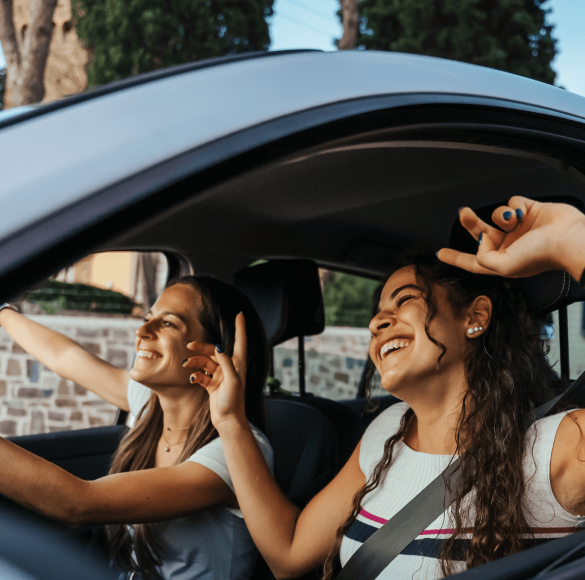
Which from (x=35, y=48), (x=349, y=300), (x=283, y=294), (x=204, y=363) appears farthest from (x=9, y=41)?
(x=204, y=363)

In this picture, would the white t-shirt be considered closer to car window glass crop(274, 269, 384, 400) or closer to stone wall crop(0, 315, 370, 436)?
car window glass crop(274, 269, 384, 400)

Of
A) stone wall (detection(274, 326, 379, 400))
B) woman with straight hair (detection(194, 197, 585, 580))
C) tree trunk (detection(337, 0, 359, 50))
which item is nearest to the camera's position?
woman with straight hair (detection(194, 197, 585, 580))

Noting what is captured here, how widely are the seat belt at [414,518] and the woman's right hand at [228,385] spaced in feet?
1.38

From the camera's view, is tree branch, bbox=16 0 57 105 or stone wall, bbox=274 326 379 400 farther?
tree branch, bbox=16 0 57 105

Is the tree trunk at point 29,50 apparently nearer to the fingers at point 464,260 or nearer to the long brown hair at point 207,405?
the long brown hair at point 207,405

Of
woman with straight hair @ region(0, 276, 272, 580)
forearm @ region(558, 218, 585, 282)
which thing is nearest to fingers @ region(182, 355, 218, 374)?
woman with straight hair @ region(0, 276, 272, 580)

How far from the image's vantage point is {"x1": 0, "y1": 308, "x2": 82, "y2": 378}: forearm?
223cm

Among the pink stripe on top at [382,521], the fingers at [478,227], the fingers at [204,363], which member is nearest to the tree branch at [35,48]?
the fingers at [204,363]

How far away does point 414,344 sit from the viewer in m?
1.33

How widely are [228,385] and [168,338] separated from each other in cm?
40

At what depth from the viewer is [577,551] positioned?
0.96m

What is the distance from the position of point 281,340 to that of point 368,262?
1.94 feet

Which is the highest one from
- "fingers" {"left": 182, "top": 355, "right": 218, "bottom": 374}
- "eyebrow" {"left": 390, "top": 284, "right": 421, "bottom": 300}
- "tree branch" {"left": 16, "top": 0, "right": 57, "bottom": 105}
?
"tree branch" {"left": 16, "top": 0, "right": 57, "bottom": 105}

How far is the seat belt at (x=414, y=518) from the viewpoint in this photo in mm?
1235
